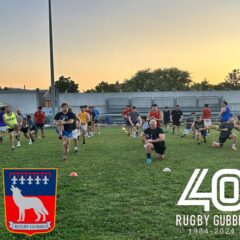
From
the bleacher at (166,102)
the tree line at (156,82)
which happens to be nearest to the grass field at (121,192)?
the bleacher at (166,102)

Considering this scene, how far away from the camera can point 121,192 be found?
7457 mm

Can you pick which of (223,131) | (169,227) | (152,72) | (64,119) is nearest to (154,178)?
(169,227)

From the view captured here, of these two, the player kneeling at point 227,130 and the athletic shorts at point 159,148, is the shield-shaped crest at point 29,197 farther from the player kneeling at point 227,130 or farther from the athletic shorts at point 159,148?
the player kneeling at point 227,130

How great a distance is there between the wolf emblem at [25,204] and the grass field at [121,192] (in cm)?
132

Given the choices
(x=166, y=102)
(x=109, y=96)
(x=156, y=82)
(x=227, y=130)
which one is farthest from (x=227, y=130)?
(x=156, y=82)

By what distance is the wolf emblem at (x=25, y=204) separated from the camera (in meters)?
3.83

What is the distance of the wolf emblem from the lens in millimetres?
3828

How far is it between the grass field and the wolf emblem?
4.34 ft

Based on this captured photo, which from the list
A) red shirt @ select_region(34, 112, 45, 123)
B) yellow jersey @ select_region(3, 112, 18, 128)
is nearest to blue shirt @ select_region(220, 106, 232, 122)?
yellow jersey @ select_region(3, 112, 18, 128)

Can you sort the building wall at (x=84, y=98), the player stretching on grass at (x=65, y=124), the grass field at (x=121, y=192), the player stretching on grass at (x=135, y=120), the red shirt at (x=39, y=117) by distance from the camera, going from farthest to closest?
the building wall at (x=84, y=98) → the red shirt at (x=39, y=117) → the player stretching on grass at (x=135, y=120) → the player stretching on grass at (x=65, y=124) → the grass field at (x=121, y=192)

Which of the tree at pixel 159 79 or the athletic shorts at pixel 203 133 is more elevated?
the tree at pixel 159 79

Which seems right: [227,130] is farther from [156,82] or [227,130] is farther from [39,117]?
[156,82]

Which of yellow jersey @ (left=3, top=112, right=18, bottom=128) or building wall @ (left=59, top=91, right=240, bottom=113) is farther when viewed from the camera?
building wall @ (left=59, top=91, right=240, bottom=113)

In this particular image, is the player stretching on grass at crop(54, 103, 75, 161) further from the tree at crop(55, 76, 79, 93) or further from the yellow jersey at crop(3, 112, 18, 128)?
the tree at crop(55, 76, 79, 93)
